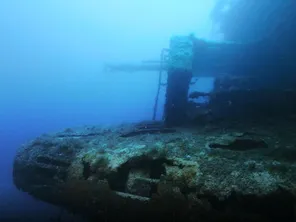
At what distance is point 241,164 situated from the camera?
5539mm

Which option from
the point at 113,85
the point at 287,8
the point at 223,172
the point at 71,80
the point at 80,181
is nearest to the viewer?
the point at 223,172

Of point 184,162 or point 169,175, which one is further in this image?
point 184,162

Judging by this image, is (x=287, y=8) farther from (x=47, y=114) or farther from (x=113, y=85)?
(x=113, y=85)

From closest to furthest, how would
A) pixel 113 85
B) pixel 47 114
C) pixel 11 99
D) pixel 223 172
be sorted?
pixel 223 172 < pixel 47 114 < pixel 11 99 < pixel 113 85

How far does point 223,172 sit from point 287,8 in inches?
336

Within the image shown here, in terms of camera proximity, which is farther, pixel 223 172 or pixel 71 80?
pixel 71 80

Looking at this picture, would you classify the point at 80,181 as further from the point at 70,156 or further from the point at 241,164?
the point at 241,164

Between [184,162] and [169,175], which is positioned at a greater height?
[184,162]

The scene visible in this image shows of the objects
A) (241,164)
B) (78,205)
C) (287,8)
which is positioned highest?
(287,8)

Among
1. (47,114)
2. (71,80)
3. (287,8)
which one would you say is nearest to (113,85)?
(71,80)

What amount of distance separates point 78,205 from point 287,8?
10.1m

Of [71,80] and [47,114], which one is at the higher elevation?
[71,80]

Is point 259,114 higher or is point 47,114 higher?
point 47,114

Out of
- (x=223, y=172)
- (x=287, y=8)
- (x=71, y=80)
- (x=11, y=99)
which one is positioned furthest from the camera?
(x=71, y=80)
